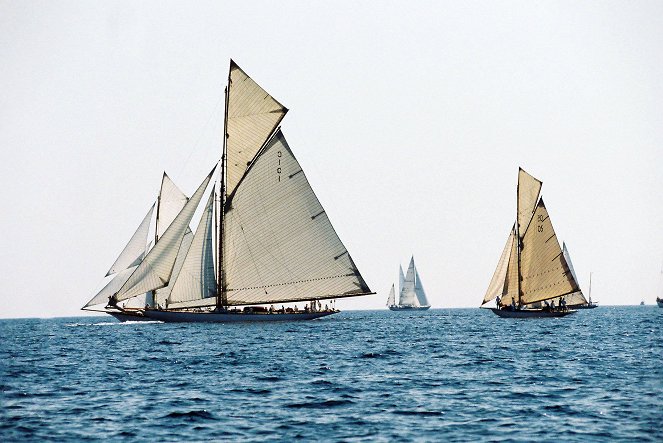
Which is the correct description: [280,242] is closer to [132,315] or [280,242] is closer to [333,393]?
[132,315]

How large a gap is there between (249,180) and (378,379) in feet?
143

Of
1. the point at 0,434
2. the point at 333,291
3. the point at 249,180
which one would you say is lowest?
the point at 0,434

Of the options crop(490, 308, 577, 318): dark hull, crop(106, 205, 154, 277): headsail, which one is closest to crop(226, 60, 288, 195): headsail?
crop(106, 205, 154, 277): headsail

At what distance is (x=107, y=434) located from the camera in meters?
23.8

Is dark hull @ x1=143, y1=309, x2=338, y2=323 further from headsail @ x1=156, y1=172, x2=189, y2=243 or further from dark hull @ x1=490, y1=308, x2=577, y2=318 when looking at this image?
dark hull @ x1=490, y1=308, x2=577, y2=318

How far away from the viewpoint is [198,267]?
252 feet

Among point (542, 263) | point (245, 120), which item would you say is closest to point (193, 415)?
point (245, 120)

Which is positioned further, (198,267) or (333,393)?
(198,267)

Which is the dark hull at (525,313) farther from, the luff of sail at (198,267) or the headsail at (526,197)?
the luff of sail at (198,267)

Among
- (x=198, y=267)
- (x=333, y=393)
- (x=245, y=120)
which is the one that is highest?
(x=245, y=120)

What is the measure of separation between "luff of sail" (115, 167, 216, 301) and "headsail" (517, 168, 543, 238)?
40.0 m

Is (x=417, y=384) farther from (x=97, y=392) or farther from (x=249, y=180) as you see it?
(x=249, y=180)

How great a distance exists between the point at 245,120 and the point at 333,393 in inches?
2024

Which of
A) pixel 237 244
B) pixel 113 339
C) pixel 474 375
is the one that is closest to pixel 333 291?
pixel 237 244
